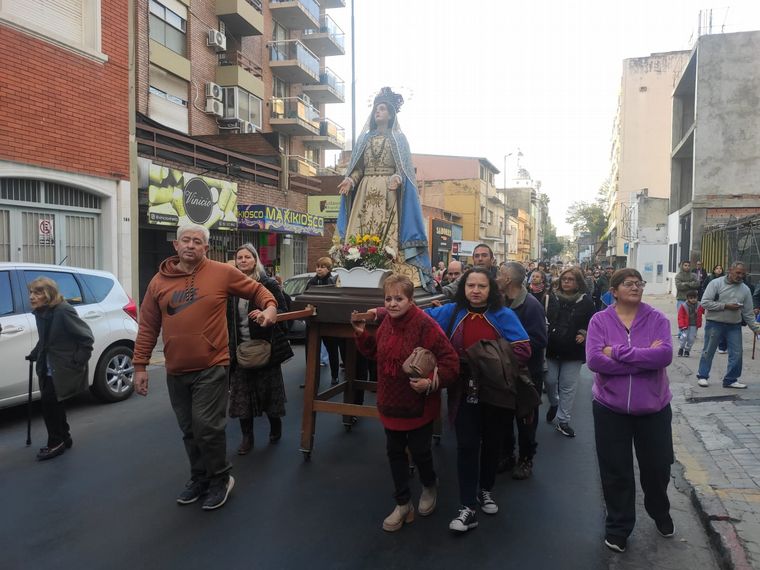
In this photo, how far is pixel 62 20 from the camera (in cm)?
1064

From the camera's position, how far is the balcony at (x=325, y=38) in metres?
29.9

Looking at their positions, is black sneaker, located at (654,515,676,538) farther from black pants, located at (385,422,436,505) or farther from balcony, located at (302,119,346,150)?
balcony, located at (302,119,346,150)

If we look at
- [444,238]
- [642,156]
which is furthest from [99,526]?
[642,156]

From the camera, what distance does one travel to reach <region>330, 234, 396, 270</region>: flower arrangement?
523 centimetres

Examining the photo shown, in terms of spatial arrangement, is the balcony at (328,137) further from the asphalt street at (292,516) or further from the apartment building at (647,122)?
the asphalt street at (292,516)

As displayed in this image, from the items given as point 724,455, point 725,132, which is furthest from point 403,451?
point 725,132

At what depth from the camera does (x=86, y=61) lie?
1098 centimetres

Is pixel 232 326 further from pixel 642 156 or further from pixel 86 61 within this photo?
pixel 642 156

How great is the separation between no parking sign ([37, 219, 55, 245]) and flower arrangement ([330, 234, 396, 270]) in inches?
302

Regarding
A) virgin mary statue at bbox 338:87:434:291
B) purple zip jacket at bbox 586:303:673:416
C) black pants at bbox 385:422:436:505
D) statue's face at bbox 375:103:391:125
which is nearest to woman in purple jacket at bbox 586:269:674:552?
purple zip jacket at bbox 586:303:673:416

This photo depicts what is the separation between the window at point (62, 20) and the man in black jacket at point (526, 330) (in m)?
9.70

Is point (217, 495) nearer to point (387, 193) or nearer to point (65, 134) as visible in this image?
point (387, 193)

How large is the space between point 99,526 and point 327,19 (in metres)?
30.9

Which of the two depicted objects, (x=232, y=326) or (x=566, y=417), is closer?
(x=232, y=326)
